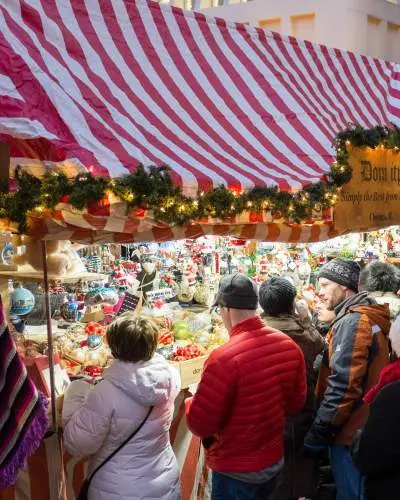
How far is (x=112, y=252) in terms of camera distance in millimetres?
9117

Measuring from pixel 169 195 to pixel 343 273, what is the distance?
5.13 ft

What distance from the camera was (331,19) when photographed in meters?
10.9

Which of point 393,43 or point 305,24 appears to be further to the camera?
point 393,43

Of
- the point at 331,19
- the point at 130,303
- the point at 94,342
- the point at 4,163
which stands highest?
the point at 331,19

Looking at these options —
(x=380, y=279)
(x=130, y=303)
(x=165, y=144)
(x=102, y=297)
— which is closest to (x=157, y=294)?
(x=102, y=297)

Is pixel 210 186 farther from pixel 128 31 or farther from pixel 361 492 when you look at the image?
pixel 361 492

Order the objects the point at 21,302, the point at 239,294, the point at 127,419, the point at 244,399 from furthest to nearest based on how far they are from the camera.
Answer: the point at 21,302 < the point at 239,294 < the point at 244,399 < the point at 127,419

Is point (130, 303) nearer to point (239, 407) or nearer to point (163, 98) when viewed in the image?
point (163, 98)

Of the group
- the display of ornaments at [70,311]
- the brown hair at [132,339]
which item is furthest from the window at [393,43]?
the brown hair at [132,339]

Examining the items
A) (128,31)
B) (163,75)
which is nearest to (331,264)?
(163,75)

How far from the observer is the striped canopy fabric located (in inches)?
118

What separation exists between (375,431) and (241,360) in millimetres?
770

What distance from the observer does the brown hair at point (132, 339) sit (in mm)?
2910

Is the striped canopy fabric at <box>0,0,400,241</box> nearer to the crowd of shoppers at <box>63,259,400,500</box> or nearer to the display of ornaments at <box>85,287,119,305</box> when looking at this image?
the crowd of shoppers at <box>63,259,400,500</box>
